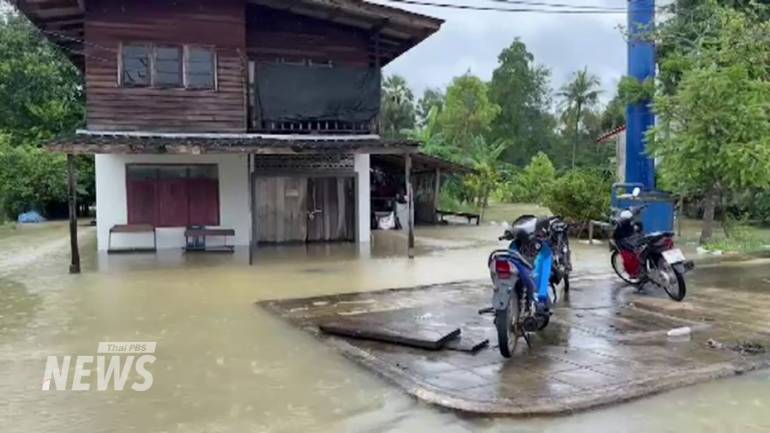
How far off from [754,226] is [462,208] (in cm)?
1094

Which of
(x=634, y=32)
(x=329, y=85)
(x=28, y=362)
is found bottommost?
(x=28, y=362)

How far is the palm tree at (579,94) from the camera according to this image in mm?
42438

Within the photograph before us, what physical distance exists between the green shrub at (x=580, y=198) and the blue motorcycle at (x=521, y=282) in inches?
382

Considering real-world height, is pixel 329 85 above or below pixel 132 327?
above

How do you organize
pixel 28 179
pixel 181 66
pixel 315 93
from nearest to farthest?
pixel 181 66 → pixel 315 93 → pixel 28 179

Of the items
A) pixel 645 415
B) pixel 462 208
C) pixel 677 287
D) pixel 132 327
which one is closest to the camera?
pixel 645 415

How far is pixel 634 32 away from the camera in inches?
585

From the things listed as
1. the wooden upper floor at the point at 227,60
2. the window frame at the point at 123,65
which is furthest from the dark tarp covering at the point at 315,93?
the window frame at the point at 123,65

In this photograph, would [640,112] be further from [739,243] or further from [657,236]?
[657,236]

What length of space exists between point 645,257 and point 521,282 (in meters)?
3.51

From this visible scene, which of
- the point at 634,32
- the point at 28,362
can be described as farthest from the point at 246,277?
the point at 634,32

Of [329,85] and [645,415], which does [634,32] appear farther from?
[645,415]

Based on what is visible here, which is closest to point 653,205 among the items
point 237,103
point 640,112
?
point 640,112

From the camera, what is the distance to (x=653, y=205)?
611 inches
